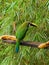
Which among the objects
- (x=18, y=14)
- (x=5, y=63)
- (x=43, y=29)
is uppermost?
(x=18, y=14)

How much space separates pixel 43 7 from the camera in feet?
5.58

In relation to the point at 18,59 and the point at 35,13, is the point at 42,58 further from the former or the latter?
the point at 35,13

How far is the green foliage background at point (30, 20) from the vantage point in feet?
5.53

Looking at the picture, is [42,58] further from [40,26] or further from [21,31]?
[21,31]

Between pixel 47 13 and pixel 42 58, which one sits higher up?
pixel 47 13

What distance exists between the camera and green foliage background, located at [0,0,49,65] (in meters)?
1.68

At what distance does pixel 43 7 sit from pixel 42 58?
0.37m

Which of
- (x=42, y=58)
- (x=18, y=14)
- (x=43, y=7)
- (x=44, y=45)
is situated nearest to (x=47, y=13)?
Answer: (x=43, y=7)

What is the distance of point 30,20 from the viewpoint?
1720 millimetres

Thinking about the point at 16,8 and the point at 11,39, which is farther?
the point at 16,8

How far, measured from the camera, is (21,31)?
1214mm

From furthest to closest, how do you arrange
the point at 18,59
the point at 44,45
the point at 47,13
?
the point at 18,59 < the point at 47,13 < the point at 44,45

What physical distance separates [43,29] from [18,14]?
21 cm

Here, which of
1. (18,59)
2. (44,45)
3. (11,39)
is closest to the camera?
(44,45)
